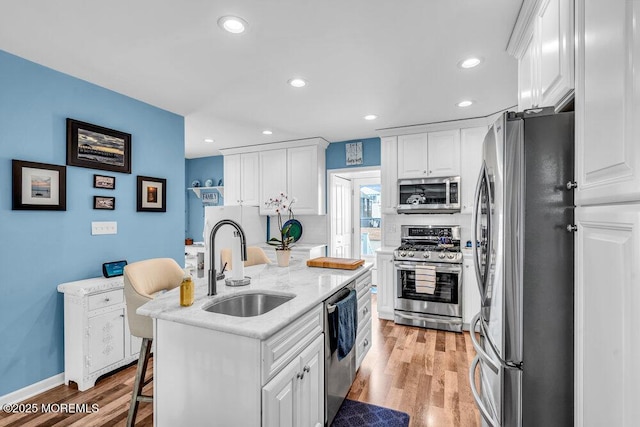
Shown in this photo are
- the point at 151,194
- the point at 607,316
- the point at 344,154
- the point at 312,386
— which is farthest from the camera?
the point at 344,154

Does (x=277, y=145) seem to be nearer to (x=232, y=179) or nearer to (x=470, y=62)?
(x=232, y=179)

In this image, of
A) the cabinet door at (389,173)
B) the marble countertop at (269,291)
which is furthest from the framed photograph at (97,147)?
the cabinet door at (389,173)

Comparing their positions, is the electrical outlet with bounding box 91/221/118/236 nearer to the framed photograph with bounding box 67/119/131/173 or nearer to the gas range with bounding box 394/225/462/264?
the framed photograph with bounding box 67/119/131/173

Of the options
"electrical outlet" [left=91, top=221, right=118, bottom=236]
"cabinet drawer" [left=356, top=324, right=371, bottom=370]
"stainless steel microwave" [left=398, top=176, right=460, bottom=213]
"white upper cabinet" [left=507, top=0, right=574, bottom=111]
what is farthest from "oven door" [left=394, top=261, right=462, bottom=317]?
"electrical outlet" [left=91, top=221, right=118, bottom=236]

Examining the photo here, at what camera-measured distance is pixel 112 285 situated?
105 inches

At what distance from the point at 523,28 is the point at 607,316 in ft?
5.87

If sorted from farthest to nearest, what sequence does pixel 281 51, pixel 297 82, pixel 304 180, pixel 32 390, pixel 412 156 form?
pixel 304 180 < pixel 412 156 < pixel 297 82 < pixel 32 390 < pixel 281 51

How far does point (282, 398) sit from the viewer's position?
1362 millimetres

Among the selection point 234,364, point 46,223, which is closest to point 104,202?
point 46,223

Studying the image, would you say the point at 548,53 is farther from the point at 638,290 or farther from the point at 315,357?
the point at 315,357

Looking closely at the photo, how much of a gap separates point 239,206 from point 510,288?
14.1 feet

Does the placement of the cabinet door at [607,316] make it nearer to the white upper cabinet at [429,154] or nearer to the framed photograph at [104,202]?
the white upper cabinet at [429,154]

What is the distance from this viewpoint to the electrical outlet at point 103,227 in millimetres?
2840

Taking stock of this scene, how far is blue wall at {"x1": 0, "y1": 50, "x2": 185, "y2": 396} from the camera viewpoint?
2.29 meters
